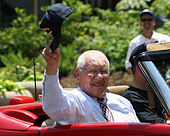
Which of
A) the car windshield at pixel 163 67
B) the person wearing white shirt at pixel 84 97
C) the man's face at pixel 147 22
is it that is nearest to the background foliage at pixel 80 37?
the man's face at pixel 147 22

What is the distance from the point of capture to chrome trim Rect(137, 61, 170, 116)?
7.80 feet

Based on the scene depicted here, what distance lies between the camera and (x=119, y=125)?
224 centimetres

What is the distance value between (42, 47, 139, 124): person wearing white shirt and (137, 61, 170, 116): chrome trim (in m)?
0.45

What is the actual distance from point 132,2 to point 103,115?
5544 mm

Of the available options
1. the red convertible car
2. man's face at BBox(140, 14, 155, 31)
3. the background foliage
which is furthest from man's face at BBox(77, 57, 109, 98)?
the background foliage

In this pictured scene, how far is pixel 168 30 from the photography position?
8.45m

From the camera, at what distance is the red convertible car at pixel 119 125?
7.24 ft

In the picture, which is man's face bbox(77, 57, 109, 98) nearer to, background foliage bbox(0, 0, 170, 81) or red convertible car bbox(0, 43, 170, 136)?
red convertible car bbox(0, 43, 170, 136)

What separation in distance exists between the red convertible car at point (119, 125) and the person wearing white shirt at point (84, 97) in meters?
0.17

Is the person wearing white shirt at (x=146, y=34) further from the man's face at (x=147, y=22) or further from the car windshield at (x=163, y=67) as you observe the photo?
the car windshield at (x=163, y=67)

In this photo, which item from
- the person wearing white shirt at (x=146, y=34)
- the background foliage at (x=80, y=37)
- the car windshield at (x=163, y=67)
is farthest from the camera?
the background foliage at (x=80, y=37)

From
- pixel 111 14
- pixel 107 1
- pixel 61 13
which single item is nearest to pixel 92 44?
pixel 111 14

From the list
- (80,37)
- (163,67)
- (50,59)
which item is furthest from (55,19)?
(80,37)

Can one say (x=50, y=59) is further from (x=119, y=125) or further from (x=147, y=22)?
(x=147, y=22)
